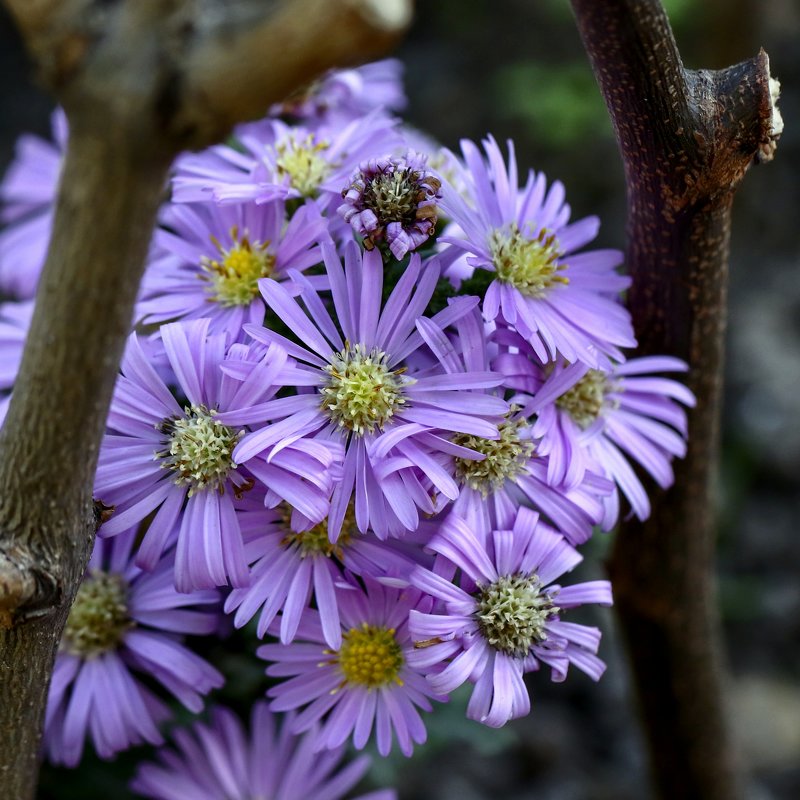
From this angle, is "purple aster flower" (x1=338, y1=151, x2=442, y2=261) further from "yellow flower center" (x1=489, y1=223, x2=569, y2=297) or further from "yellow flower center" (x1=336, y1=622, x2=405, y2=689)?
"yellow flower center" (x1=336, y1=622, x2=405, y2=689)

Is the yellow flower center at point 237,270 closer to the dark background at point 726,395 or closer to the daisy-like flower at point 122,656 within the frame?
the daisy-like flower at point 122,656

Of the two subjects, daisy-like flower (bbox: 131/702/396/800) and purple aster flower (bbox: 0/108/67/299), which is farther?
purple aster flower (bbox: 0/108/67/299)

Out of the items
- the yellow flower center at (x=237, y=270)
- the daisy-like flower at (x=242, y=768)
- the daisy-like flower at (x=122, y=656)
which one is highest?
the yellow flower center at (x=237, y=270)

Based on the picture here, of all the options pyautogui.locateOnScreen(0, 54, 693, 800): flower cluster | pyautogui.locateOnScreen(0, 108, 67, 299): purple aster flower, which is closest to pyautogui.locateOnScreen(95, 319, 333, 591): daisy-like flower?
pyautogui.locateOnScreen(0, 54, 693, 800): flower cluster

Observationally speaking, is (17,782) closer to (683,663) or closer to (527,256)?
(527,256)

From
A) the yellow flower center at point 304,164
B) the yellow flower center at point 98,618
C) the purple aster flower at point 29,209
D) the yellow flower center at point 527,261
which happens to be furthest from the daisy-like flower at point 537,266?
the purple aster flower at point 29,209

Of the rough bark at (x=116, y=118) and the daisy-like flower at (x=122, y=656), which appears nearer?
the rough bark at (x=116, y=118)

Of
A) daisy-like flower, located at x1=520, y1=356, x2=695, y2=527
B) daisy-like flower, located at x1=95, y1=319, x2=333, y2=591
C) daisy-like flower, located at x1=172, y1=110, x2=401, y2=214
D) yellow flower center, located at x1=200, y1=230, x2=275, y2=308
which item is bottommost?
daisy-like flower, located at x1=95, y1=319, x2=333, y2=591

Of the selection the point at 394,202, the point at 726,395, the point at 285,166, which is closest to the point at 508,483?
the point at 394,202
